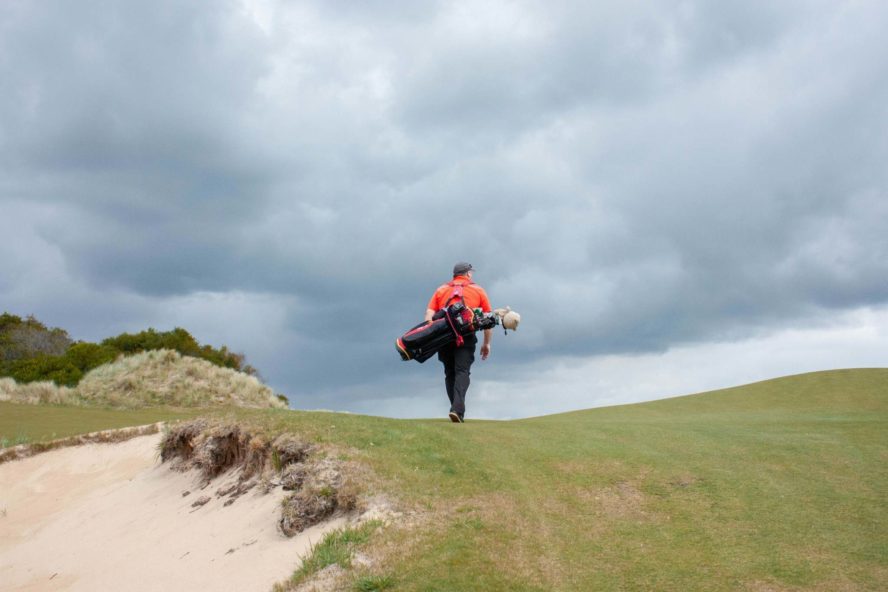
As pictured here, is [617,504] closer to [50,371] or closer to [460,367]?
[460,367]

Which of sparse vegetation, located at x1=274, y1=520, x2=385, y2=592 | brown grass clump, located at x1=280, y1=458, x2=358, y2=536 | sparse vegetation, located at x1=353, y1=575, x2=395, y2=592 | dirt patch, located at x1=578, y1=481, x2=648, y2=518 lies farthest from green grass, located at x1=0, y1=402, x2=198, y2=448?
sparse vegetation, located at x1=353, y1=575, x2=395, y2=592

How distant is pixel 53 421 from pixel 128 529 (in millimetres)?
10825

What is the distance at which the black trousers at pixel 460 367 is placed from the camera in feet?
45.0

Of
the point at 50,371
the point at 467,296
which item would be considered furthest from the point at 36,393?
the point at 467,296

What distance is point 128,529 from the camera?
12492 millimetres

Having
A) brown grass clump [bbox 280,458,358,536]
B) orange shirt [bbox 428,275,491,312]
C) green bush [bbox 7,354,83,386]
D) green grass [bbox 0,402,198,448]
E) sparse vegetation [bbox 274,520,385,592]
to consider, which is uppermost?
green bush [bbox 7,354,83,386]

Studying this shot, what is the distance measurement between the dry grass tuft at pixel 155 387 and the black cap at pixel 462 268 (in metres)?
17.9

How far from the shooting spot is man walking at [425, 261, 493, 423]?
1373cm

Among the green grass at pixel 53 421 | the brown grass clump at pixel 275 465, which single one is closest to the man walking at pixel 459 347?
the brown grass clump at pixel 275 465

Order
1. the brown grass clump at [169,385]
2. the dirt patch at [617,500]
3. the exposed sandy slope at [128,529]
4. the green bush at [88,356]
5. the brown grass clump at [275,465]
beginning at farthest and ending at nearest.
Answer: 1. the green bush at [88,356]
2. the brown grass clump at [169,385]
3. the dirt patch at [617,500]
4. the brown grass clump at [275,465]
5. the exposed sandy slope at [128,529]

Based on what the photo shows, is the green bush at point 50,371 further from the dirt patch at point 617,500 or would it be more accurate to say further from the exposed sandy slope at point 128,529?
the dirt patch at point 617,500

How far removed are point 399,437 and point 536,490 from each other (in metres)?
2.49

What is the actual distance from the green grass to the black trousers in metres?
9.95

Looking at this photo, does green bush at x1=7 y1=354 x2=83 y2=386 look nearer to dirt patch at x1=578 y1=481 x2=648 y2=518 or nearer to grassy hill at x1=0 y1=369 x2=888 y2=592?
grassy hill at x1=0 y1=369 x2=888 y2=592
